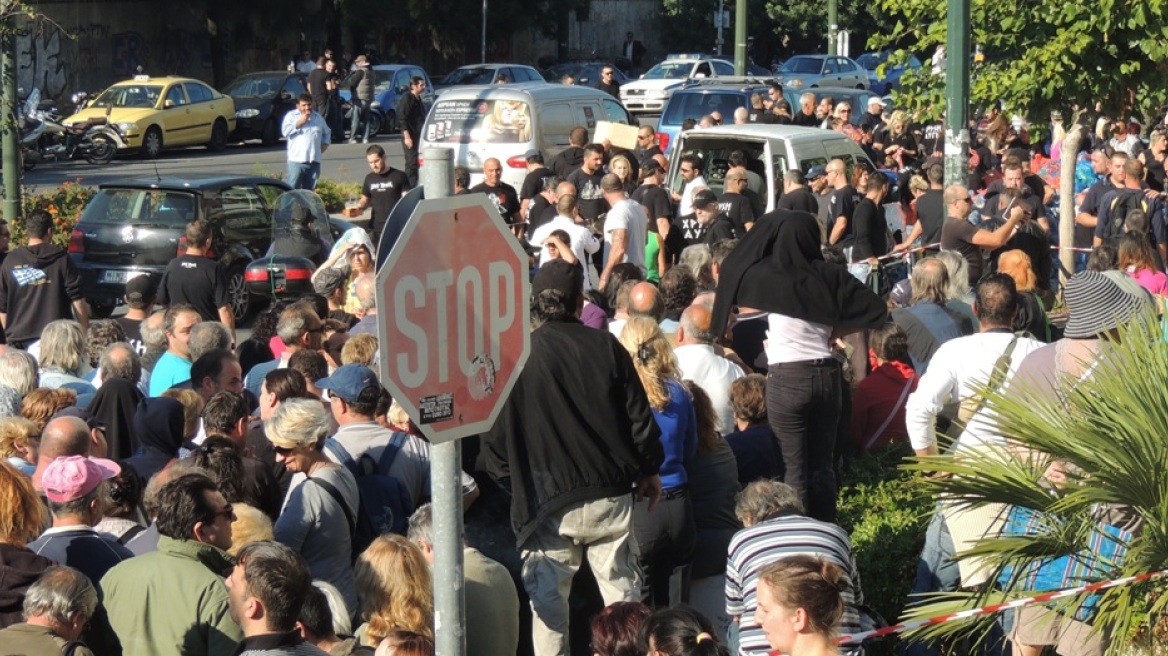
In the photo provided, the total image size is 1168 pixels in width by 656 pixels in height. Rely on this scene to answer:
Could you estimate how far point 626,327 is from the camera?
7.26 metres

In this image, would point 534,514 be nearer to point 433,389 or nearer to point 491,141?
point 433,389

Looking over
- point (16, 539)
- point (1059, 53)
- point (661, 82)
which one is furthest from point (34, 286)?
point (661, 82)

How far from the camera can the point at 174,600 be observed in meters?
5.26

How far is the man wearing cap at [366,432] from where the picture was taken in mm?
6812

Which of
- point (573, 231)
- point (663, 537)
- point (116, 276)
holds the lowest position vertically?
point (663, 537)

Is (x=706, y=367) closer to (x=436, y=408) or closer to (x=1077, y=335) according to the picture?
(x=1077, y=335)

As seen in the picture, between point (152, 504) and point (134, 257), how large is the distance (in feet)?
33.0

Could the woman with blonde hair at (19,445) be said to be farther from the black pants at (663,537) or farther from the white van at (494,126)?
the white van at (494,126)

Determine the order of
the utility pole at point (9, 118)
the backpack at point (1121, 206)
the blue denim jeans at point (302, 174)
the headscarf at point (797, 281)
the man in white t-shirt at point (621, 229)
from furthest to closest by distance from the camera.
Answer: the blue denim jeans at point (302, 174) < the utility pole at point (9, 118) < the backpack at point (1121, 206) < the man in white t-shirt at point (621, 229) < the headscarf at point (797, 281)

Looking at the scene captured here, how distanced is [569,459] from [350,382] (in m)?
1.22

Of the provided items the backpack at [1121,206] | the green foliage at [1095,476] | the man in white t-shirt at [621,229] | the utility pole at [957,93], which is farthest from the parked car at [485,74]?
the green foliage at [1095,476]

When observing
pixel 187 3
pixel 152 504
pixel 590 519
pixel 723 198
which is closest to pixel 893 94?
pixel 723 198

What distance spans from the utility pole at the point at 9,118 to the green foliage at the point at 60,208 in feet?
0.70

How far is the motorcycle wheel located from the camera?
29422 millimetres
